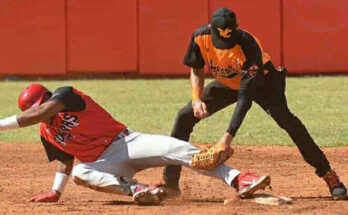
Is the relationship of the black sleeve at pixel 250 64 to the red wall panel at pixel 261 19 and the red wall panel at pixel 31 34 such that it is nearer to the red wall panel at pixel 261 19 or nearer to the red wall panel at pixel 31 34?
the red wall panel at pixel 261 19

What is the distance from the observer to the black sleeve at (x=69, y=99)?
24.0ft

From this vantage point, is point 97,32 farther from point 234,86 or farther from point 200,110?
point 200,110

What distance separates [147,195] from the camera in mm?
7379

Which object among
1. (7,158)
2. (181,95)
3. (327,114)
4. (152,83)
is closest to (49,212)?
(7,158)

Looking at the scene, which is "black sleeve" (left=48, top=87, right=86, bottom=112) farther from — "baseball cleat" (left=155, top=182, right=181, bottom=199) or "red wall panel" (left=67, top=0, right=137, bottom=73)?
"red wall panel" (left=67, top=0, right=137, bottom=73)

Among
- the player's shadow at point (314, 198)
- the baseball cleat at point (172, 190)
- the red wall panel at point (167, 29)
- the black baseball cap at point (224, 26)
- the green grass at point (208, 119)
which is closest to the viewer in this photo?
the black baseball cap at point (224, 26)

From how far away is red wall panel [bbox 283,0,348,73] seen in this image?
22.9 m

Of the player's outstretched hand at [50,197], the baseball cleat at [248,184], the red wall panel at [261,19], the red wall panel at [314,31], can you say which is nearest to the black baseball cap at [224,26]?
the baseball cleat at [248,184]

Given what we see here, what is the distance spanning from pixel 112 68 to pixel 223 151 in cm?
1622

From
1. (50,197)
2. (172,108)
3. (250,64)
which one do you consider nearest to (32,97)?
(50,197)

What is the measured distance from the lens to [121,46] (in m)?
23.2

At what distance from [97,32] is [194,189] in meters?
14.9

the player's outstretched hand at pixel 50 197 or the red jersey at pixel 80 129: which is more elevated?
the red jersey at pixel 80 129

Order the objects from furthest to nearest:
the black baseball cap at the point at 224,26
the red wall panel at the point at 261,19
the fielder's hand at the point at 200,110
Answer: the red wall panel at the point at 261,19 < the fielder's hand at the point at 200,110 < the black baseball cap at the point at 224,26
